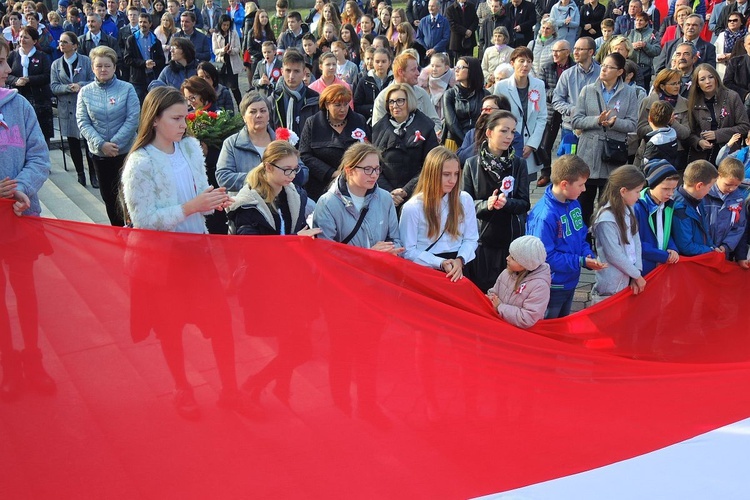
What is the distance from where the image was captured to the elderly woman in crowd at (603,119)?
27.9 ft

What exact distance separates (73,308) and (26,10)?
12022 mm

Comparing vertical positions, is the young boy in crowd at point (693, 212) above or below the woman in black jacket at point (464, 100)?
below

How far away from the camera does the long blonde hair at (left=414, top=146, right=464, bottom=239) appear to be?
221 inches

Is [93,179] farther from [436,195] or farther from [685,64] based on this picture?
[685,64]

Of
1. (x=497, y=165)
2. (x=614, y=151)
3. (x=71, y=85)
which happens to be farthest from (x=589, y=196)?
(x=71, y=85)

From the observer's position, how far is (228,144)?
693 centimetres

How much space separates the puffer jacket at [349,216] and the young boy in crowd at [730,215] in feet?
9.27

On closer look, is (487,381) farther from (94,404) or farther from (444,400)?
(94,404)

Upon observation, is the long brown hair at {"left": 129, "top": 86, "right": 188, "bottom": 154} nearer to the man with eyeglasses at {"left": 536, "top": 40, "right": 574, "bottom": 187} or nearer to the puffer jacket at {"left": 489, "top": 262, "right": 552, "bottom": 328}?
the puffer jacket at {"left": 489, "top": 262, "right": 552, "bottom": 328}

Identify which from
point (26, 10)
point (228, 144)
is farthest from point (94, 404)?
point (26, 10)

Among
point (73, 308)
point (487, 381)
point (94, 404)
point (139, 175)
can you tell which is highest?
point (139, 175)

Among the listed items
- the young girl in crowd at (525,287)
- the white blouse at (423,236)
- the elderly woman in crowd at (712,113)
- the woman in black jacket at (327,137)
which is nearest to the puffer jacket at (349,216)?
the white blouse at (423,236)

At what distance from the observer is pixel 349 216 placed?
5.41m

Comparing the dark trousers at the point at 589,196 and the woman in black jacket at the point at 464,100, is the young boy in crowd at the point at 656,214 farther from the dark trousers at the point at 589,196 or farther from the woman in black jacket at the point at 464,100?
the woman in black jacket at the point at 464,100
